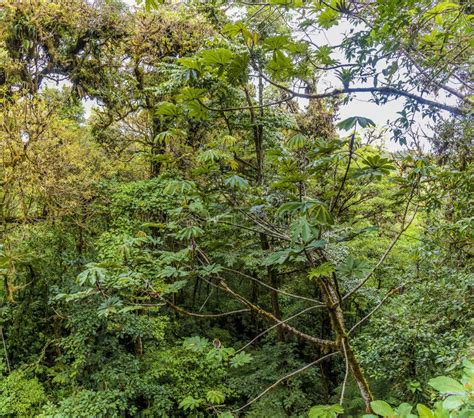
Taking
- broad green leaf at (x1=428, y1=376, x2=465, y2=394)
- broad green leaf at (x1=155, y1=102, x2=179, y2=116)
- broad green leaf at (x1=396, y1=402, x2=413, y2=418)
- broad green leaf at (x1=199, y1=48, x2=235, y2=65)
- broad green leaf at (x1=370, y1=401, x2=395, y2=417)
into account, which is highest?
broad green leaf at (x1=199, y1=48, x2=235, y2=65)

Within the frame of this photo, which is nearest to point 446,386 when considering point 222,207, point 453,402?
point 453,402

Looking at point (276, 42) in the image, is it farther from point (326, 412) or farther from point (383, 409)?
point (326, 412)

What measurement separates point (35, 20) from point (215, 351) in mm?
4834

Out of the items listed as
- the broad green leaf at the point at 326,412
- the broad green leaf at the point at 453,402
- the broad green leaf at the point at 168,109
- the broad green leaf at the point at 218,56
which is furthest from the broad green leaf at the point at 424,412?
the broad green leaf at the point at 168,109

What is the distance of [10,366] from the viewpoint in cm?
418

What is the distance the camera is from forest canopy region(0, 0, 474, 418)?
1.80 metres

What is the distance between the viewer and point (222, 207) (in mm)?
2010

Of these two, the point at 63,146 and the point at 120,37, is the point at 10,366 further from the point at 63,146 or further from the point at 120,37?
the point at 120,37

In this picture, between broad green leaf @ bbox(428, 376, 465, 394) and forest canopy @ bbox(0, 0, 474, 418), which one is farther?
forest canopy @ bbox(0, 0, 474, 418)

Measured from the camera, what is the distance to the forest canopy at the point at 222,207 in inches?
70.9

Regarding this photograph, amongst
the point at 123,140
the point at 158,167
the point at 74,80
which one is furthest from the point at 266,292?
the point at 74,80

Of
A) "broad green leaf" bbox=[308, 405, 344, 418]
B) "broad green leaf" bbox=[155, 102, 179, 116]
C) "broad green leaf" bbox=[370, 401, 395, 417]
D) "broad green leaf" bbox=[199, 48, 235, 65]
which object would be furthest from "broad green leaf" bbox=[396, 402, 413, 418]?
"broad green leaf" bbox=[155, 102, 179, 116]

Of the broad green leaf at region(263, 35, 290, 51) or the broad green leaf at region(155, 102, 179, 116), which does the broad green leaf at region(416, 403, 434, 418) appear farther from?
the broad green leaf at region(155, 102, 179, 116)

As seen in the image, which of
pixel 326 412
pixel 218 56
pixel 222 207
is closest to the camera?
pixel 326 412
